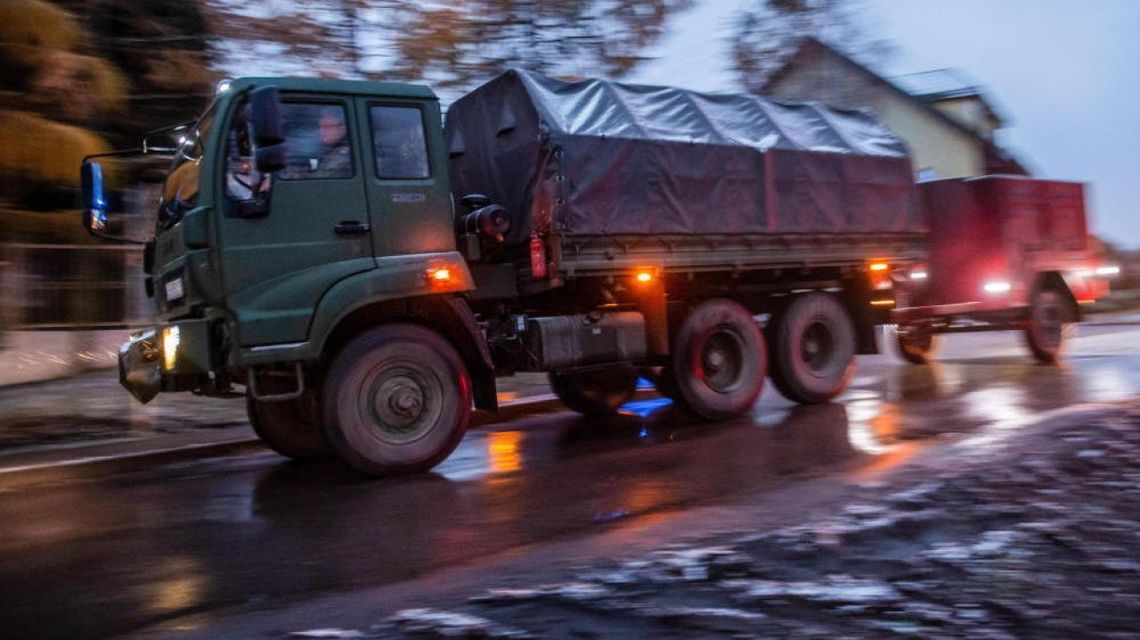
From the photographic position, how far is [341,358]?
6.84 meters

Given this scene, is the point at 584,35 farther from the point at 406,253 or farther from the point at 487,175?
the point at 406,253

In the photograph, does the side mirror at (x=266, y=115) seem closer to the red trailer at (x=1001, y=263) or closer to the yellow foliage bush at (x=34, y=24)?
the yellow foliage bush at (x=34, y=24)

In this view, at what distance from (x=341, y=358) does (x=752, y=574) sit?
11.8ft

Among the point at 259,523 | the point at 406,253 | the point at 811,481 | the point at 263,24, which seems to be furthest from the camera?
the point at 263,24

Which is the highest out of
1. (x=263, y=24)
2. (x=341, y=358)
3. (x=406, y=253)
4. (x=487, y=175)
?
(x=263, y=24)

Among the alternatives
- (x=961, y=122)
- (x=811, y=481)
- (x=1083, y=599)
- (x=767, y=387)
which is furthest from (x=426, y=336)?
(x=961, y=122)

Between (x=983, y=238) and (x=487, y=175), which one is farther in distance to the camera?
(x=983, y=238)

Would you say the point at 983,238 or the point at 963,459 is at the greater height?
the point at 983,238

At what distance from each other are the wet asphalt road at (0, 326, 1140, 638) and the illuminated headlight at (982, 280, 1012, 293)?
2.18m

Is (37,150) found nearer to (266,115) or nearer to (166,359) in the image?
(166,359)

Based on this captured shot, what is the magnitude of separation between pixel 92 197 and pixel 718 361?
562 centimetres

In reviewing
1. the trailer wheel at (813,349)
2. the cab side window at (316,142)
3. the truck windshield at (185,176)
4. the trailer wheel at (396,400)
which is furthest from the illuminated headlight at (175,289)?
the trailer wheel at (813,349)

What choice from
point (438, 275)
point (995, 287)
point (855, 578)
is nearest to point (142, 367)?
point (438, 275)

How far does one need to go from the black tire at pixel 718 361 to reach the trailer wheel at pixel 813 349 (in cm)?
39
